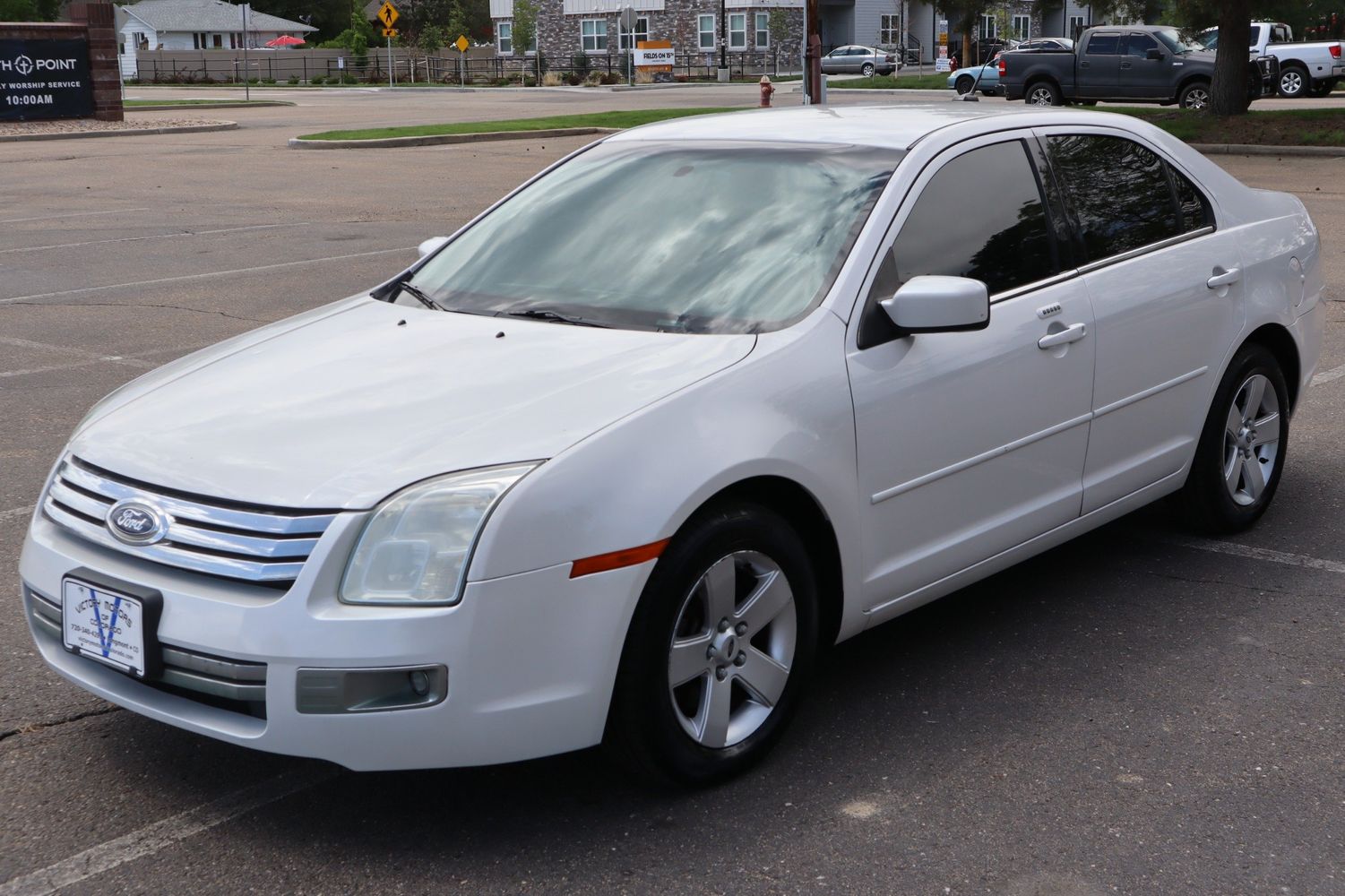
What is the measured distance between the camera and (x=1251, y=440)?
218 inches

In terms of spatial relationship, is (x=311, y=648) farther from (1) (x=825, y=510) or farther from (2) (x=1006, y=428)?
(2) (x=1006, y=428)

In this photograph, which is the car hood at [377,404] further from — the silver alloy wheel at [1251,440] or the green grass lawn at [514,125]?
the green grass lawn at [514,125]

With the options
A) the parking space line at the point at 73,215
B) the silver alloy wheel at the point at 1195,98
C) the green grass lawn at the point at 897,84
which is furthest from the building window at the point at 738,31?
the parking space line at the point at 73,215

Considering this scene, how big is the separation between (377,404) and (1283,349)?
3668 millimetres

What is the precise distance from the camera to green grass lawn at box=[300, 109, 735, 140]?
92.4 ft

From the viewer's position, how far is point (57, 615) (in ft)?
11.5

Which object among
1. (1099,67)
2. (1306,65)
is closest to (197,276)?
(1099,67)

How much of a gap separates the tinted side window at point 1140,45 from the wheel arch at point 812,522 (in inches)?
1224

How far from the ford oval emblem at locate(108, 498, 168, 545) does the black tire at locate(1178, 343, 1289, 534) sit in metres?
3.58

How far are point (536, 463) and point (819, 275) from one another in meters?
1.16

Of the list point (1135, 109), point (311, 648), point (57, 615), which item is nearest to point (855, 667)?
point (311, 648)

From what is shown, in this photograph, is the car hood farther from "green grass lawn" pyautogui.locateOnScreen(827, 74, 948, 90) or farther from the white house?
the white house

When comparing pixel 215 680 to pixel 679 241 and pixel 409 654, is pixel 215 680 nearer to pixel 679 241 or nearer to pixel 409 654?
pixel 409 654

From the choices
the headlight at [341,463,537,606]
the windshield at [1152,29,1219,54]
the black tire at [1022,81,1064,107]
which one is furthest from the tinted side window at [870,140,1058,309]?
the black tire at [1022,81,1064,107]
